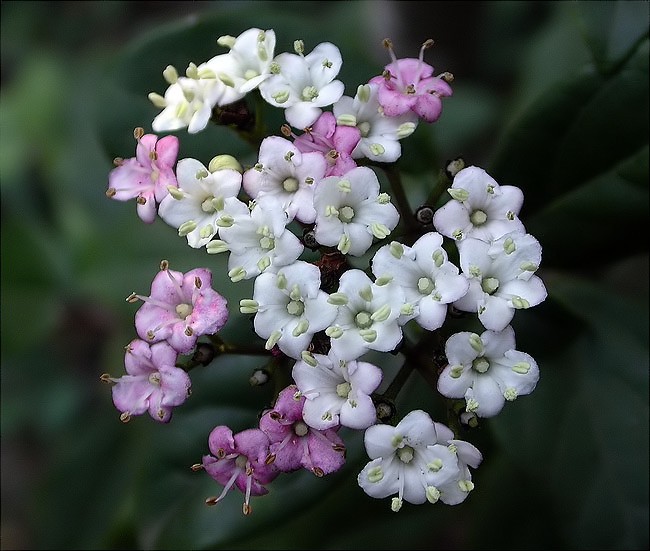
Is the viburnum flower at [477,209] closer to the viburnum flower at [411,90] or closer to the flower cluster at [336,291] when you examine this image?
the flower cluster at [336,291]

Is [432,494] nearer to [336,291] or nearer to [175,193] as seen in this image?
[336,291]

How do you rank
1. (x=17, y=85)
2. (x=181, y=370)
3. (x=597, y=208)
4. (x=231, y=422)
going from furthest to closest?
(x=17, y=85) < (x=231, y=422) < (x=597, y=208) < (x=181, y=370)

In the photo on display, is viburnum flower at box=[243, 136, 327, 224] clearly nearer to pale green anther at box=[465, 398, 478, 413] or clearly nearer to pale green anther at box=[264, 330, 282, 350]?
pale green anther at box=[264, 330, 282, 350]

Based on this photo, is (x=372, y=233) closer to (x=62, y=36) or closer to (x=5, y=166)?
(x=5, y=166)

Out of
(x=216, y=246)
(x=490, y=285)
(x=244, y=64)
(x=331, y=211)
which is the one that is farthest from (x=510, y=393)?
(x=244, y=64)

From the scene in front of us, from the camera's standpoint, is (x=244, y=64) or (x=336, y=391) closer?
(x=336, y=391)

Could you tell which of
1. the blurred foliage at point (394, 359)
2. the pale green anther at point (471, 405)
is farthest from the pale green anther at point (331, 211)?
the blurred foliage at point (394, 359)

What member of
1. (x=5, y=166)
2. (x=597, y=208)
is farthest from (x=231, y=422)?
(x=5, y=166)
